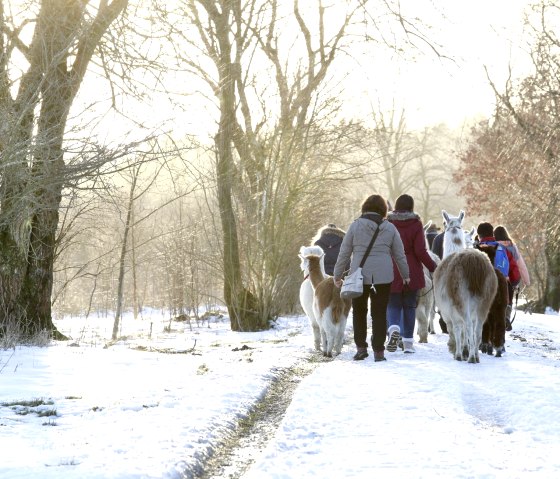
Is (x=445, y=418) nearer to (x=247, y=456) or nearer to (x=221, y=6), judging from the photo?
(x=247, y=456)

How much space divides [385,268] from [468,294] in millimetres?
1058

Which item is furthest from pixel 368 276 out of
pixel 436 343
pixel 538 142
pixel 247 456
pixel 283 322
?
pixel 538 142

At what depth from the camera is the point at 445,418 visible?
6.36 meters

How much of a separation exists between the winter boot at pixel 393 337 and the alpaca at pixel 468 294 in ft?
4.50

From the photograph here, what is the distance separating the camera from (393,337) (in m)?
11.2

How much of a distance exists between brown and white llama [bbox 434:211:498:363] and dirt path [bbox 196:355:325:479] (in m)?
→ 2.17

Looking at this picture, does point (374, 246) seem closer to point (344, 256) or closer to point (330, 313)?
point (344, 256)

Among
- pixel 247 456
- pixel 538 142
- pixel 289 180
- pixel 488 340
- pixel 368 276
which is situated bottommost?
pixel 247 456

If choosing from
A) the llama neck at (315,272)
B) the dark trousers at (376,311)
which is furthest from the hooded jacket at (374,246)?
the llama neck at (315,272)

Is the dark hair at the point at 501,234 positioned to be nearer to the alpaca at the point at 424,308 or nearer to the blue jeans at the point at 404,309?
the alpaca at the point at 424,308

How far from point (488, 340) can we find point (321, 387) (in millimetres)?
3954

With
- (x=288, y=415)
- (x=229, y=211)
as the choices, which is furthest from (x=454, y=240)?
(x=229, y=211)

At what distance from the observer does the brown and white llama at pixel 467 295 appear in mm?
9625

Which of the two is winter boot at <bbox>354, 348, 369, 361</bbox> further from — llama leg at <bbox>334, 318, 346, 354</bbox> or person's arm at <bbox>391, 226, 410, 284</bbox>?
person's arm at <bbox>391, 226, 410, 284</bbox>
